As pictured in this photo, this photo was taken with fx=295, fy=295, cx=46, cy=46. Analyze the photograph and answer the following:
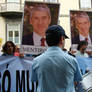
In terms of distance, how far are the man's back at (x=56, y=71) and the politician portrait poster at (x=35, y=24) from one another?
2767 mm

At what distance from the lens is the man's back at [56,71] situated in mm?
2285

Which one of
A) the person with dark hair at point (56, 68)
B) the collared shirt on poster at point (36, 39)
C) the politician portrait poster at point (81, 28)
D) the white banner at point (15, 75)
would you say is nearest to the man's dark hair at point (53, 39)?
the person with dark hair at point (56, 68)

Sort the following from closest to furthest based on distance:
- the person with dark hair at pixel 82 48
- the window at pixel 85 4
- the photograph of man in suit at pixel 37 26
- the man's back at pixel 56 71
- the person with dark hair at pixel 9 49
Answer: the man's back at pixel 56 71 < the person with dark hair at pixel 9 49 < the photograph of man in suit at pixel 37 26 < the person with dark hair at pixel 82 48 < the window at pixel 85 4

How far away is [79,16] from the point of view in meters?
6.22

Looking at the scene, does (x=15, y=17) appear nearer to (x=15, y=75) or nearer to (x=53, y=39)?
(x=15, y=75)

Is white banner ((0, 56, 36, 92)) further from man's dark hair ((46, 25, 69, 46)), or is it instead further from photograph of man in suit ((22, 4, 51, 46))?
man's dark hair ((46, 25, 69, 46))

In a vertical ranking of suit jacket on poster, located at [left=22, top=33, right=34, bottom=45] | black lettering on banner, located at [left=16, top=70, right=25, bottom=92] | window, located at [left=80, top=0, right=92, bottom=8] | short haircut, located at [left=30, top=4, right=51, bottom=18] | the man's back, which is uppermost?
window, located at [left=80, top=0, right=92, bottom=8]

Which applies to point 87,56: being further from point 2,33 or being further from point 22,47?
point 2,33

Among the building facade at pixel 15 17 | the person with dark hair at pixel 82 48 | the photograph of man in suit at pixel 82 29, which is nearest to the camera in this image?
the person with dark hair at pixel 82 48

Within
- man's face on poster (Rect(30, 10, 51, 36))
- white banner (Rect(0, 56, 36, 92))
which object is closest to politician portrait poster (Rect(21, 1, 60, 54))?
man's face on poster (Rect(30, 10, 51, 36))

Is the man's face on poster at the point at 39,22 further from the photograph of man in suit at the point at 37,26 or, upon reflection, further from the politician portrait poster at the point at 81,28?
the politician portrait poster at the point at 81,28

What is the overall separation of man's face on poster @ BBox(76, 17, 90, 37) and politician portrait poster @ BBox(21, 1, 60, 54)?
85cm

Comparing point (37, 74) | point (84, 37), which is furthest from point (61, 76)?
point (84, 37)

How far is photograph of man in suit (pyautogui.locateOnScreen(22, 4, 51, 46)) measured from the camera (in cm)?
524
